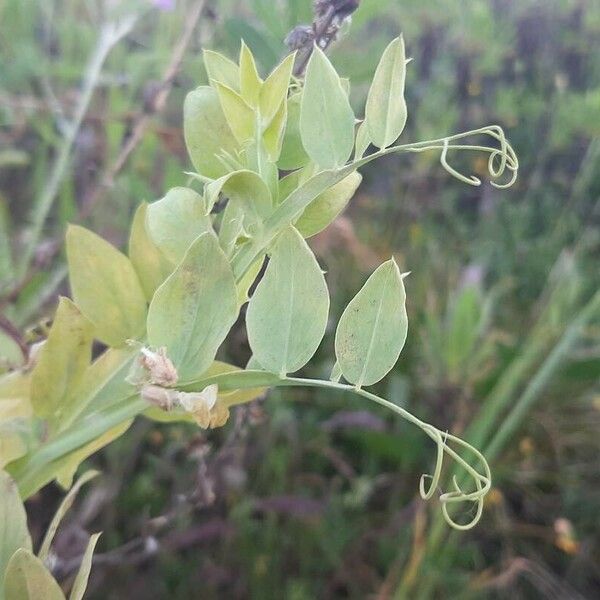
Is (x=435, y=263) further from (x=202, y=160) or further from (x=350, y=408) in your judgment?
(x=202, y=160)

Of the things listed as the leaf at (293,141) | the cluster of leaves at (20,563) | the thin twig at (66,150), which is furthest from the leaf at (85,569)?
the thin twig at (66,150)

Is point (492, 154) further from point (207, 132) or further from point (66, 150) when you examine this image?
point (66, 150)

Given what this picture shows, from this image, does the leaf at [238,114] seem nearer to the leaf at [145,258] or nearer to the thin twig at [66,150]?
the leaf at [145,258]

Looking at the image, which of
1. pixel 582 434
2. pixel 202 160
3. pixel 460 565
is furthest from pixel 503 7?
pixel 202 160

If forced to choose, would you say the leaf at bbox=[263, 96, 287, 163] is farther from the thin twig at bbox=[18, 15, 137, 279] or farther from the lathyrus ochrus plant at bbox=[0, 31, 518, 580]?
the thin twig at bbox=[18, 15, 137, 279]

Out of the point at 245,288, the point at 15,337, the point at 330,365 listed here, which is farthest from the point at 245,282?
the point at 330,365

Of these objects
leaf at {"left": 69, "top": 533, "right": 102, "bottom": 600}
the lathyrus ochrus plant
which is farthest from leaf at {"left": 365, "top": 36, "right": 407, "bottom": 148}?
leaf at {"left": 69, "top": 533, "right": 102, "bottom": 600}
